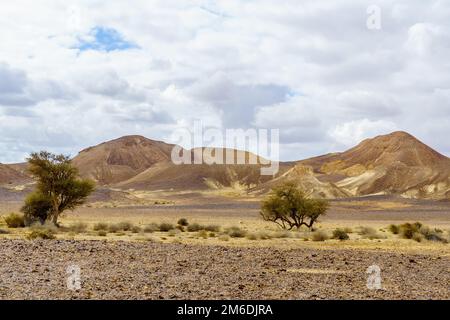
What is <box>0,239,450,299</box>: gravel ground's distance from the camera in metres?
13.9

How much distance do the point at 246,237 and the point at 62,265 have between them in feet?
67.4

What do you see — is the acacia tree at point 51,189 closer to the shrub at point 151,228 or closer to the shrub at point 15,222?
the shrub at point 15,222

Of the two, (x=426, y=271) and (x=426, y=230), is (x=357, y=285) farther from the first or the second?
(x=426, y=230)

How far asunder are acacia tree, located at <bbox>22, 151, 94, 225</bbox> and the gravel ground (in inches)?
913

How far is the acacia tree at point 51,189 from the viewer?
4750cm

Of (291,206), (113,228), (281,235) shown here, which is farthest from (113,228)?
(291,206)

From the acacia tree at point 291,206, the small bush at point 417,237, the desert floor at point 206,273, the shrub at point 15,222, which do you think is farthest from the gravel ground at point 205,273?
the acacia tree at point 291,206

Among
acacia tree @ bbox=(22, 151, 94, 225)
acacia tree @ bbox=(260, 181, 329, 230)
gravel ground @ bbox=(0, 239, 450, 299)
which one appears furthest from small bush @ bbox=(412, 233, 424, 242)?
acacia tree @ bbox=(22, 151, 94, 225)

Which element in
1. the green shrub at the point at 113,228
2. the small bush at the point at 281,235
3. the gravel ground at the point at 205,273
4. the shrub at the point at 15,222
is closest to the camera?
the gravel ground at the point at 205,273

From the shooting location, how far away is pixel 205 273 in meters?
17.2

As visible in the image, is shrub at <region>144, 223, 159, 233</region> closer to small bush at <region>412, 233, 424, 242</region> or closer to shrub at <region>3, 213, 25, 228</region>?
shrub at <region>3, 213, 25, 228</region>

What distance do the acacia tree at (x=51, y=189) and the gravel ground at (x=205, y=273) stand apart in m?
23.2
